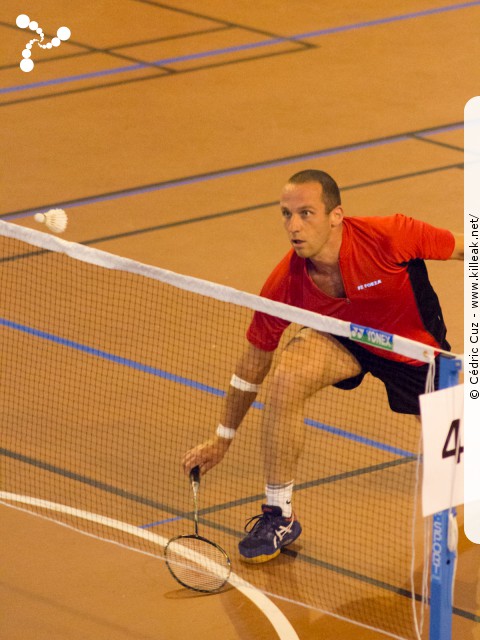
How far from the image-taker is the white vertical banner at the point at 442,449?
173 inches

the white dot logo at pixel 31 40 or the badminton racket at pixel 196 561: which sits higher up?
the white dot logo at pixel 31 40

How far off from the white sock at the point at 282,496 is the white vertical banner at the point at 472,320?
0.74 meters

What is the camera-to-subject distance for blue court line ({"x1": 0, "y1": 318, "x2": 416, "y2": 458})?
679 cm

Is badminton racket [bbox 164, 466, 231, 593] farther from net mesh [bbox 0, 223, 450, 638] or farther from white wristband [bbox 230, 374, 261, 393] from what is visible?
white wristband [bbox 230, 374, 261, 393]

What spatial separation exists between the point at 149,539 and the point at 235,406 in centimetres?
68

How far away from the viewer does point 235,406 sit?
599 cm

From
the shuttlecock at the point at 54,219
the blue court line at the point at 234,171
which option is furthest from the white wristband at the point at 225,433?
the blue court line at the point at 234,171

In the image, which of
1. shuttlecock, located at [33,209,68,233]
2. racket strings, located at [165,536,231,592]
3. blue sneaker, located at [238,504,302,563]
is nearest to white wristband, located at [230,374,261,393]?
blue sneaker, located at [238,504,302,563]

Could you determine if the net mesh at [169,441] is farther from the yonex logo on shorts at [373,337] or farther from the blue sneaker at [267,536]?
the yonex logo on shorts at [373,337]

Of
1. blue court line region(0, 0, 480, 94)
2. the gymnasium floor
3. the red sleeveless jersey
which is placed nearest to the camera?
the gymnasium floor

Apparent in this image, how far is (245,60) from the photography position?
13.5m

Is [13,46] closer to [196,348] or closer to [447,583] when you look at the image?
[196,348]

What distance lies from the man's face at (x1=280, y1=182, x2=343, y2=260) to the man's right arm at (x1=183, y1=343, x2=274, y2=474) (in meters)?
0.49

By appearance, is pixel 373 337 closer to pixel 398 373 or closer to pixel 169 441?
pixel 398 373
